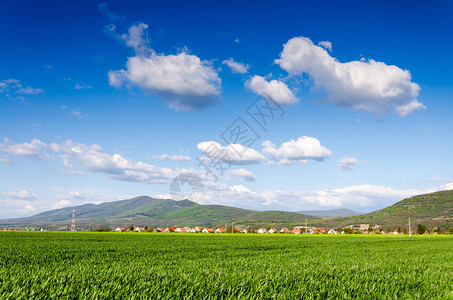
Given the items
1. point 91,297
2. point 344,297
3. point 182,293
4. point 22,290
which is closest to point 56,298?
point 91,297

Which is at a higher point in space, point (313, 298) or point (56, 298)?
point (56, 298)

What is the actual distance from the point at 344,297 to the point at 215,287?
2.30 m

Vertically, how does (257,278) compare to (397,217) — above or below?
above

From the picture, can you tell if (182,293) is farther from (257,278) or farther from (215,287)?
(257,278)

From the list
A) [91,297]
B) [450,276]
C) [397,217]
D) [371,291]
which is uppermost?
[91,297]

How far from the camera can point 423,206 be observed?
19862cm

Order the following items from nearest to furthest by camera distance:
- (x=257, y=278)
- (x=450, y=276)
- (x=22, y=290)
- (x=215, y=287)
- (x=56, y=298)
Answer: (x=56, y=298)
(x=22, y=290)
(x=215, y=287)
(x=257, y=278)
(x=450, y=276)

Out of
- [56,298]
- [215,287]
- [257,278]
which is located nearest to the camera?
[56,298]

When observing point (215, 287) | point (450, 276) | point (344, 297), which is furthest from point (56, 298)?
point (450, 276)

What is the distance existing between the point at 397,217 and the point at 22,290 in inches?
8631

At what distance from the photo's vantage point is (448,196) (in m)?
198

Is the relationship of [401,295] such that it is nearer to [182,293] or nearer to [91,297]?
[182,293]

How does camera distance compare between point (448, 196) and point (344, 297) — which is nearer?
point (344, 297)

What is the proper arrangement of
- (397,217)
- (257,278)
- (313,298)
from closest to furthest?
(313,298)
(257,278)
(397,217)
